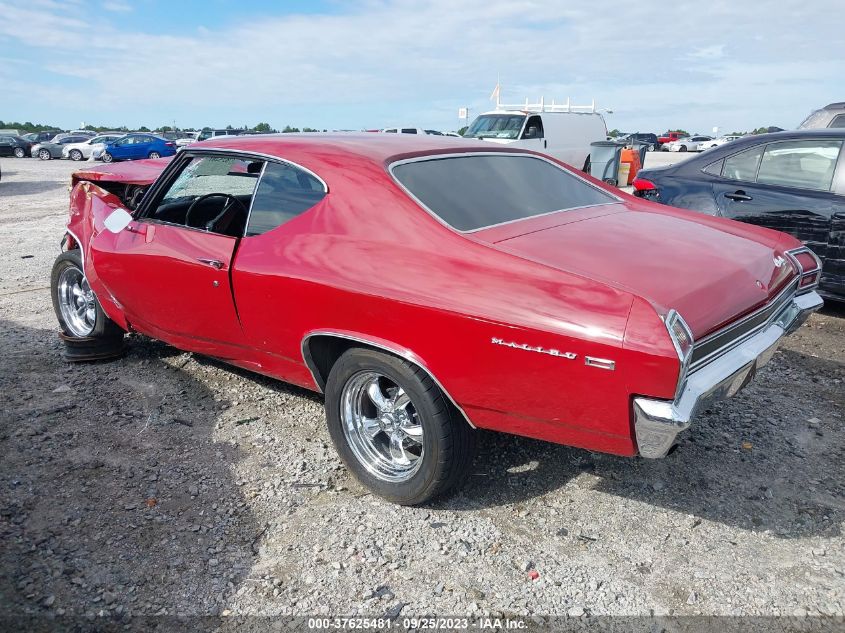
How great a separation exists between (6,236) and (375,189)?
954cm

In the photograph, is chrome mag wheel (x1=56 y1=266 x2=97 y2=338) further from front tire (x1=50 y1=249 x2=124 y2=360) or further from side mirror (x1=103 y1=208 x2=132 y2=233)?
side mirror (x1=103 y1=208 x2=132 y2=233)

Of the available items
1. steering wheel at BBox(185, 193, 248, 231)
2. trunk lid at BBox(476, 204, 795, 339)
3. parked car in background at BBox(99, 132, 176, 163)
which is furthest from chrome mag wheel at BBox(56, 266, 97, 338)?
parked car in background at BBox(99, 132, 176, 163)

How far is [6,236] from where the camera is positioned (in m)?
10.2

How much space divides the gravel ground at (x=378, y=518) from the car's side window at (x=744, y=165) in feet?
7.15

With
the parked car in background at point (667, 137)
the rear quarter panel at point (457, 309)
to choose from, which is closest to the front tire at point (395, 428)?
the rear quarter panel at point (457, 309)

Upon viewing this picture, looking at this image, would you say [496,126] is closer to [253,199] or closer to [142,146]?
[253,199]

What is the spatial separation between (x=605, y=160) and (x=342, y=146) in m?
14.1

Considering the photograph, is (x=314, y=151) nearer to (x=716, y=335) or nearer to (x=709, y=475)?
(x=716, y=335)

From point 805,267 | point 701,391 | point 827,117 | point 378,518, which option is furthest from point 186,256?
point 827,117

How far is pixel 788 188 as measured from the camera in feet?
17.8

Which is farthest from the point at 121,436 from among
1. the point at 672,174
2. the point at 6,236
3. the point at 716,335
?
the point at 6,236

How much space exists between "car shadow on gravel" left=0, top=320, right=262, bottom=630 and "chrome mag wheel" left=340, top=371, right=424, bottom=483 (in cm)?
59

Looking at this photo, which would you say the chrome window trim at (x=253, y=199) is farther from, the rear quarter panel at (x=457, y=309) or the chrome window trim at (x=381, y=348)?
the chrome window trim at (x=381, y=348)

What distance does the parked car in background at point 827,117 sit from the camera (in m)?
9.02
